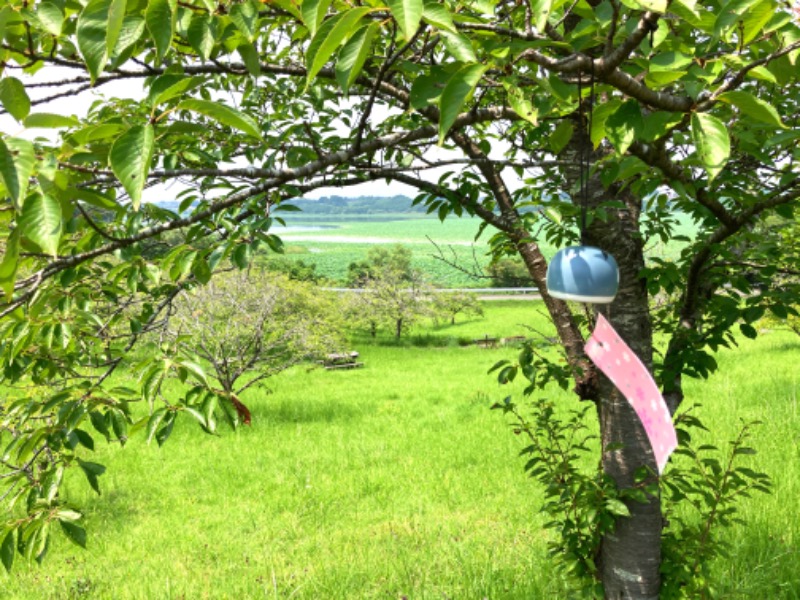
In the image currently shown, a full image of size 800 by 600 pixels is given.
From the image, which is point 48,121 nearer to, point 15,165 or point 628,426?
point 15,165

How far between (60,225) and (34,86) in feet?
3.27

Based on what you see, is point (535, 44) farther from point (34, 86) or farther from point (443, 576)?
point (443, 576)

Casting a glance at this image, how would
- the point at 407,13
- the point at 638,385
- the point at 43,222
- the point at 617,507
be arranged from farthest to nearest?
the point at 617,507 → the point at 638,385 → the point at 43,222 → the point at 407,13

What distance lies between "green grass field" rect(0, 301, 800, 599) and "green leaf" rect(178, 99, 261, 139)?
8.17 ft

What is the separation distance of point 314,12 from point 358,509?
4981 mm

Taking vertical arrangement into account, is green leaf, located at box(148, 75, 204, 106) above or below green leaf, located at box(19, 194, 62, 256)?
above

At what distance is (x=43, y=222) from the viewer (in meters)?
0.80

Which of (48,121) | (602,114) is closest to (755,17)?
(602,114)

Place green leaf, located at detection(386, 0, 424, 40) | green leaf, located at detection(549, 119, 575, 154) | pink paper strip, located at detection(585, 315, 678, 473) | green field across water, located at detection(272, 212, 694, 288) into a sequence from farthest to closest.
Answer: green field across water, located at detection(272, 212, 694, 288), green leaf, located at detection(549, 119, 575, 154), pink paper strip, located at detection(585, 315, 678, 473), green leaf, located at detection(386, 0, 424, 40)

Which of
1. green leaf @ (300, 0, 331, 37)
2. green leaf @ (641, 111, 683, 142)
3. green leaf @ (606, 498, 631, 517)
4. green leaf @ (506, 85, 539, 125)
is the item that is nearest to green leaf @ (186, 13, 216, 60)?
green leaf @ (300, 0, 331, 37)

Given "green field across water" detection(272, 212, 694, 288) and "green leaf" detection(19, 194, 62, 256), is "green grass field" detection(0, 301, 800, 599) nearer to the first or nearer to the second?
"green leaf" detection(19, 194, 62, 256)

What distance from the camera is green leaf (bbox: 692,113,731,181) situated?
89cm

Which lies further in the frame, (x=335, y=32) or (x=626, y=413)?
(x=626, y=413)

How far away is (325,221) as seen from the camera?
14250 cm
